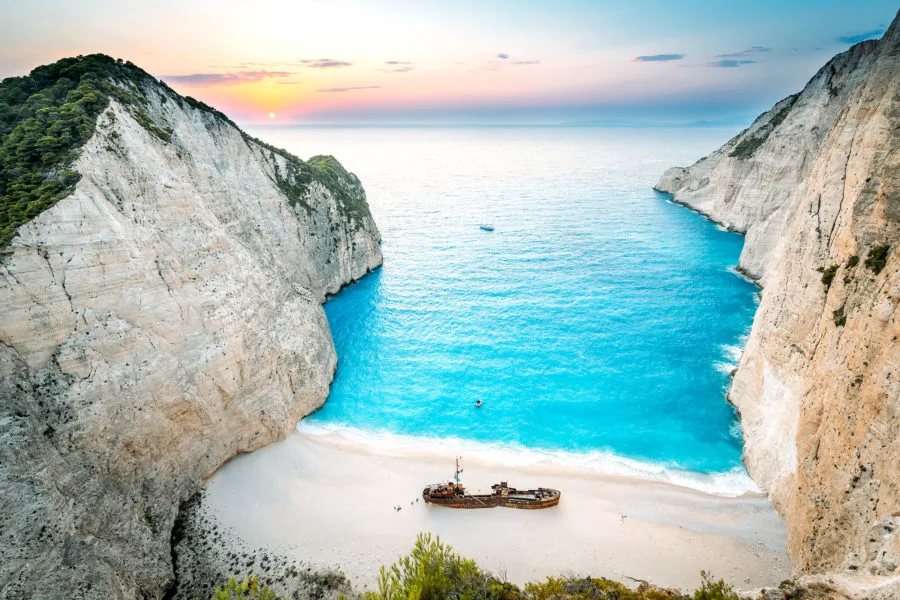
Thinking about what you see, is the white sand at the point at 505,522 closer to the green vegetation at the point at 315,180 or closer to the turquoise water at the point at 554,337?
the turquoise water at the point at 554,337

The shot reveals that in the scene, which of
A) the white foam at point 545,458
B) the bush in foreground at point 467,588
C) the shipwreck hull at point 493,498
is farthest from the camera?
the white foam at point 545,458

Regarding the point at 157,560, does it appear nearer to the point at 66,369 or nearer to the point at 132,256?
the point at 66,369

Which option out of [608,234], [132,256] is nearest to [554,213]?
[608,234]

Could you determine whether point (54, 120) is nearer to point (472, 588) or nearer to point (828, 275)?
point (472, 588)

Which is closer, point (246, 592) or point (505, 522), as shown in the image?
point (246, 592)

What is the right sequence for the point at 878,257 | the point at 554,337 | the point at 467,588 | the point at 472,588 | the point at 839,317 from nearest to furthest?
1. the point at 467,588
2. the point at 472,588
3. the point at 878,257
4. the point at 839,317
5. the point at 554,337

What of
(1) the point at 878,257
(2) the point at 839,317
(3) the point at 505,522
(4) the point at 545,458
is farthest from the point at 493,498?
(1) the point at 878,257

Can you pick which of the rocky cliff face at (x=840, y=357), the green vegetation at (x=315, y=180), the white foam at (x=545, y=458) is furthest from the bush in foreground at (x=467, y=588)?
the green vegetation at (x=315, y=180)
